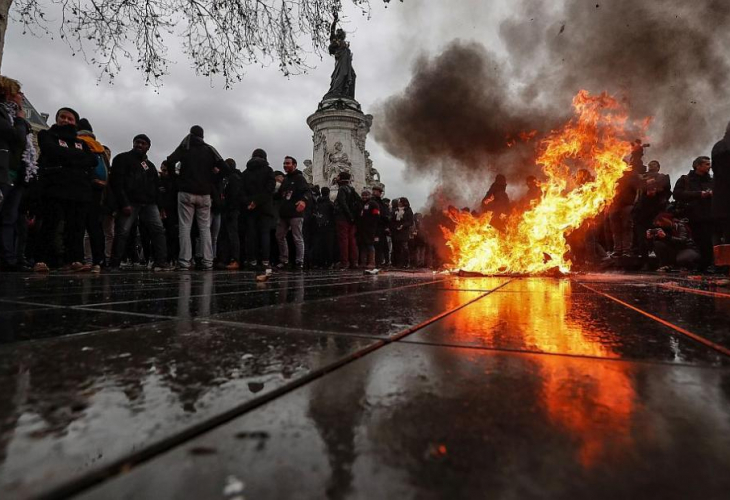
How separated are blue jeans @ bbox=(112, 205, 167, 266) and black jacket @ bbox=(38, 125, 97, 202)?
3.05ft

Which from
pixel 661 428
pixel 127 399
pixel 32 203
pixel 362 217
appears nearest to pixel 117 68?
pixel 32 203

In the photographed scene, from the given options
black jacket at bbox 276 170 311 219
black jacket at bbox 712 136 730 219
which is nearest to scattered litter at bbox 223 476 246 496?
black jacket at bbox 712 136 730 219

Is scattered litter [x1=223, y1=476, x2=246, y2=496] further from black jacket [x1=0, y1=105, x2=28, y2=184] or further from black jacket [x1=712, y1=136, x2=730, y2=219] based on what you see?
black jacket [x1=0, y1=105, x2=28, y2=184]

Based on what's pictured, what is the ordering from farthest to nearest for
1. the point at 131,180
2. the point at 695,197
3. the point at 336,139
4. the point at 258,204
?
1. the point at 336,139
2. the point at 258,204
3. the point at 695,197
4. the point at 131,180

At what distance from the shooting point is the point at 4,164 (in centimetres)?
432

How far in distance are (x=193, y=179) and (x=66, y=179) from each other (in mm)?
1554

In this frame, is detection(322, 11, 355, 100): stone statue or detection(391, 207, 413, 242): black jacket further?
detection(322, 11, 355, 100): stone statue

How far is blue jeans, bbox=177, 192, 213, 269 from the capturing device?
20.0 feet

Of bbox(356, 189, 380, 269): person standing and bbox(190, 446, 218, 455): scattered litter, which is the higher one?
bbox(356, 189, 380, 269): person standing

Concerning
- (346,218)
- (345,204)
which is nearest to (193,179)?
(345,204)

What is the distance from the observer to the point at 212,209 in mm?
7227

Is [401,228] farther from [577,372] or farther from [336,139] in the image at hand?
[577,372]

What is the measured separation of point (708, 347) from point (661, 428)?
0.64 meters

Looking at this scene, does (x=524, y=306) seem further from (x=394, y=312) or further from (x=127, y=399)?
(x=127, y=399)
